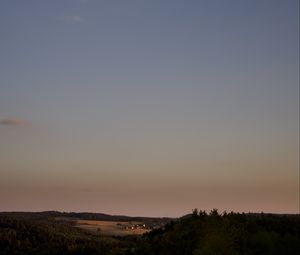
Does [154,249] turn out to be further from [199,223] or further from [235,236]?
[235,236]

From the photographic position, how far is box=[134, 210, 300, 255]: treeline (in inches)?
2598

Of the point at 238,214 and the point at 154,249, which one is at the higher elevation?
the point at 238,214

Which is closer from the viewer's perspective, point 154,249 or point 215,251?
point 215,251

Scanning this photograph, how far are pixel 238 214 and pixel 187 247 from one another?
13724 millimetres

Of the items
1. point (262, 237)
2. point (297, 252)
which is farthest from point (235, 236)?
point (297, 252)

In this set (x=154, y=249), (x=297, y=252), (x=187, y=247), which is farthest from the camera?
(x=154, y=249)

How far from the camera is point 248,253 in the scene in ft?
216

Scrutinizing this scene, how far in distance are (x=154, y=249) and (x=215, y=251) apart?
14084 millimetres

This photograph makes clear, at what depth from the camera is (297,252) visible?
65000 millimetres

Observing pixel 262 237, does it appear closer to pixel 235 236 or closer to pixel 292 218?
pixel 235 236

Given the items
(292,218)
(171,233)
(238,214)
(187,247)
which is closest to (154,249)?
(171,233)

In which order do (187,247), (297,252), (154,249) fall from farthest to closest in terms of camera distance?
1. (154,249)
2. (187,247)
3. (297,252)

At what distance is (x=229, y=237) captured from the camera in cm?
6744

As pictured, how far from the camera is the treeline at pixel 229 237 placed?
217ft
